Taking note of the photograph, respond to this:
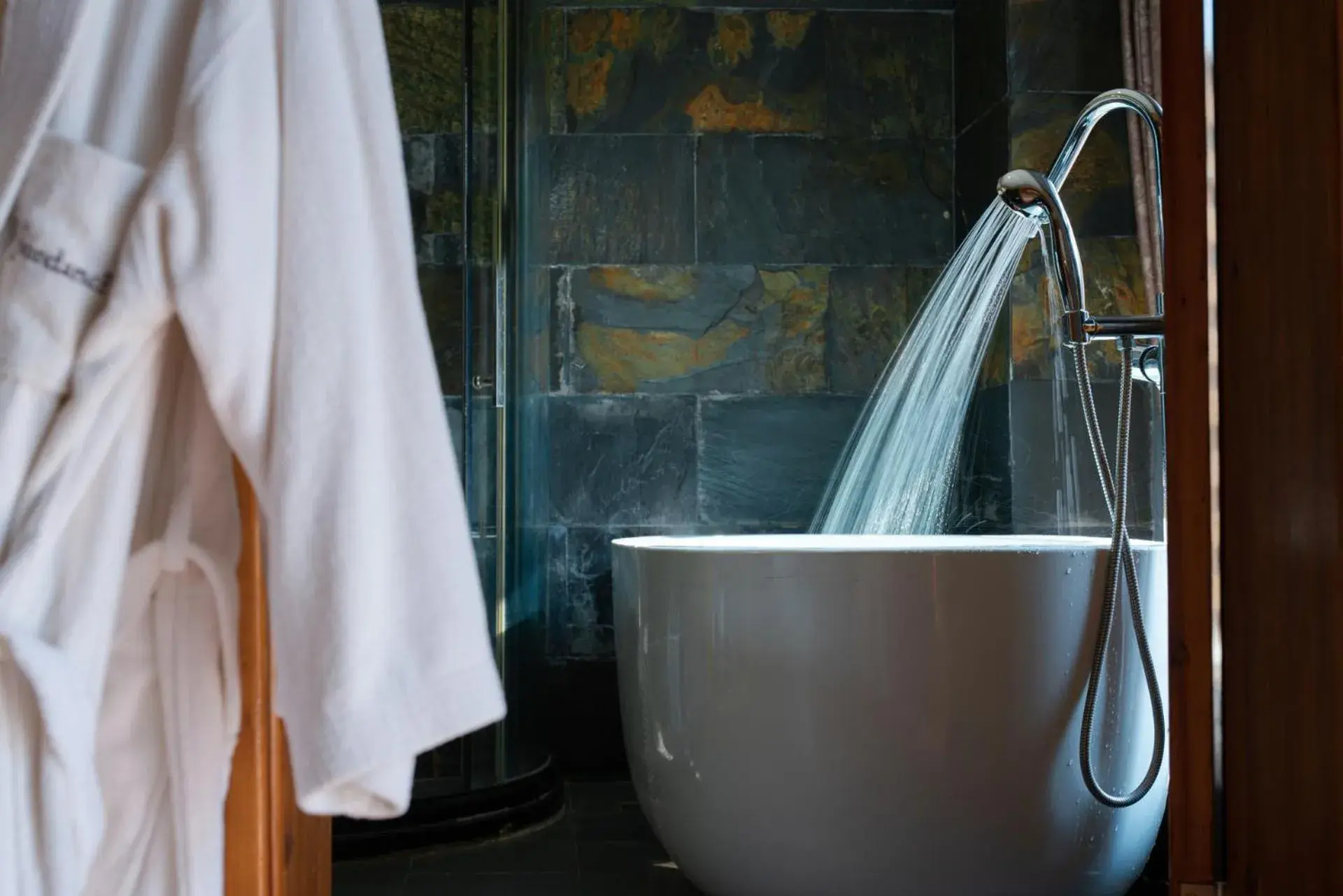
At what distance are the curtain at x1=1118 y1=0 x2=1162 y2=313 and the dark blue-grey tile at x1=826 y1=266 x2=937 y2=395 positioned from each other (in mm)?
642

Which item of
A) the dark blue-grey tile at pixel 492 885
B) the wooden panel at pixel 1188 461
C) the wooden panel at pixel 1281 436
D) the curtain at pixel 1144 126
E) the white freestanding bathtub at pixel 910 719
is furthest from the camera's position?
the curtain at pixel 1144 126

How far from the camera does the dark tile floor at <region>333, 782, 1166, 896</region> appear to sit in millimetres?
2213

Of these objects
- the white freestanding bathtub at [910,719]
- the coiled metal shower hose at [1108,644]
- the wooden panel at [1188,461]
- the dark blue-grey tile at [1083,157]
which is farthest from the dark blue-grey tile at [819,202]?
the wooden panel at [1188,461]

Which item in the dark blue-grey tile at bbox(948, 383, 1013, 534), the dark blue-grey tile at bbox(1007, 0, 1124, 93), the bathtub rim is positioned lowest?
the bathtub rim

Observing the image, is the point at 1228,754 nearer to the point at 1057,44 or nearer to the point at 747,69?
the point at 1057,44

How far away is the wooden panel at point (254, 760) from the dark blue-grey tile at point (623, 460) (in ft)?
7.29

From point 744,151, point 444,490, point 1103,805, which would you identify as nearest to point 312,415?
point 444,490

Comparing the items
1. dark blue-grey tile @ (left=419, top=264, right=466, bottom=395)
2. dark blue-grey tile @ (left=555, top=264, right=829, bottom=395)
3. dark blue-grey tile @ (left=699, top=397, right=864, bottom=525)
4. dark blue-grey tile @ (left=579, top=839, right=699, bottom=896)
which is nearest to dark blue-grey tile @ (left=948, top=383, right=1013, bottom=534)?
dark blue-grey tile @ (left=699, top=397, right=864, bottom=525)

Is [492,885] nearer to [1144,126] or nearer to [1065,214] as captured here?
[1065,214]

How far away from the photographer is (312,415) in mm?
832

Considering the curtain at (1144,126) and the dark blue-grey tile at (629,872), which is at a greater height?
the curtain at (1144,126)

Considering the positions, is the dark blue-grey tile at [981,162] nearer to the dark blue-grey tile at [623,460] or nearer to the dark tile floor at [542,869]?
the dark blue-grey tile at [623,460]

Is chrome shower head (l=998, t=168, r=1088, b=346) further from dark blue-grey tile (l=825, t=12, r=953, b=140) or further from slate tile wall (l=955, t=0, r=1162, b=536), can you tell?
dark blue-grey tile (l=825, t=12, r=953, b=140)

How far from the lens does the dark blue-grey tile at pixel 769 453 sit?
10.7ft
